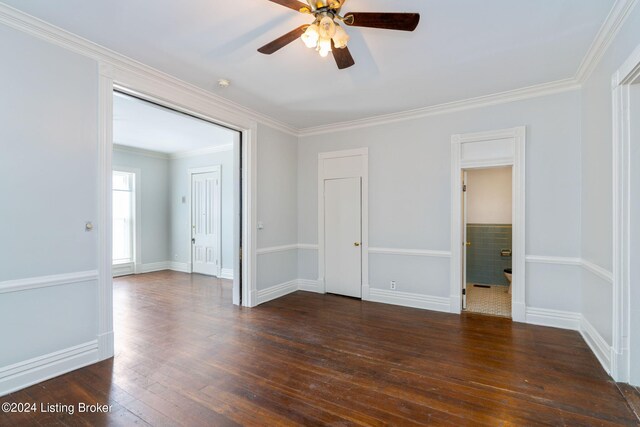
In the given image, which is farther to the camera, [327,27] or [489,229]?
[489,229]

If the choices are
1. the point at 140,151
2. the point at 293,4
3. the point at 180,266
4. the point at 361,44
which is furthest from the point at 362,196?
the point at 140,151

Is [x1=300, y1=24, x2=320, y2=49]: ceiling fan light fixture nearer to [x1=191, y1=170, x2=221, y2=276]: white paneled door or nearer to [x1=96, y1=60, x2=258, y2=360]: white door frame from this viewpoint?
[x1=96, y1=60, x2=258, y2=360]: white door frame

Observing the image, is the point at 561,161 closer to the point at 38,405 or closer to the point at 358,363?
the point at 358,363

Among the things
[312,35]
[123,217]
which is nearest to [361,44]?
[312,35]

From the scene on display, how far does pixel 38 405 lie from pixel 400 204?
4.33m

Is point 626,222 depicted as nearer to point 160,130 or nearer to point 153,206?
point 160,130

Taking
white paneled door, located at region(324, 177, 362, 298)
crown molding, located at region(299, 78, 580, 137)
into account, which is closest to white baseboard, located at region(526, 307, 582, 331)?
white paneled door, located at region(324, 177, 362, 298)

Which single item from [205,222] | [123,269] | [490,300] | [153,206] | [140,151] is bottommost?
[490,300]

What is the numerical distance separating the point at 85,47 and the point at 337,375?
3653mm

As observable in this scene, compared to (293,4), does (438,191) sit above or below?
below

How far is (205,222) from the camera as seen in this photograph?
22.8 ft

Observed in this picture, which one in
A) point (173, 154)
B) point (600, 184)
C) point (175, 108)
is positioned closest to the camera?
point (600, 184)

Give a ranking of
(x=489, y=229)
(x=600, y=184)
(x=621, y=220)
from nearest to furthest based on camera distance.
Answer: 1. (x=621, y=220)
2. (x=600, y=184)
3. (x=489, y=229)

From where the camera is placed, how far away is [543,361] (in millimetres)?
2801
